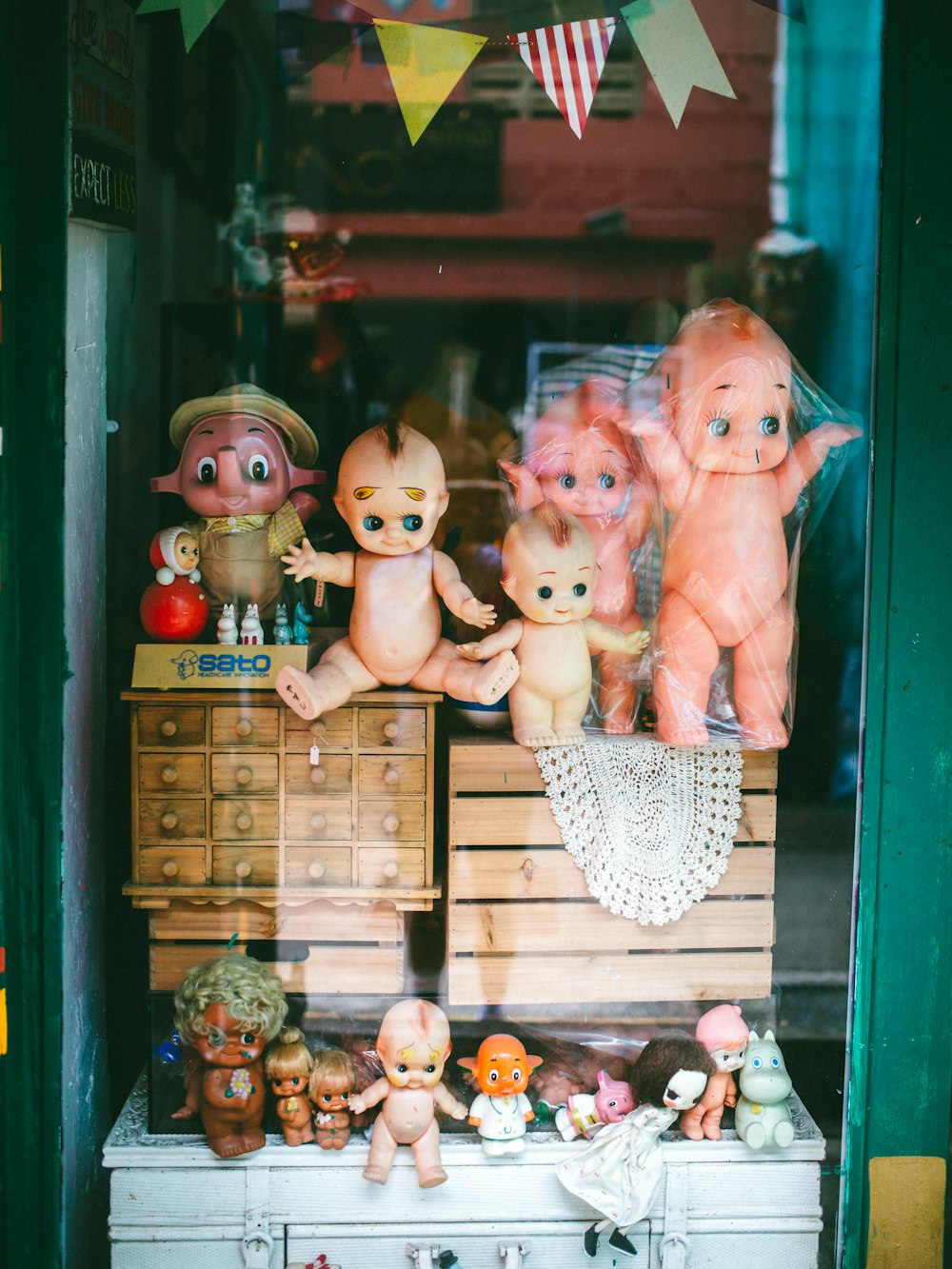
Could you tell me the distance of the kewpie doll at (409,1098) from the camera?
240cm

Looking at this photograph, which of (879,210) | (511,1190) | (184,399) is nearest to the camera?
(879,210)

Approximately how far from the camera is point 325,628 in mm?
2576

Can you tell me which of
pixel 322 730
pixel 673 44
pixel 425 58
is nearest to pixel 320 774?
pixel 322 730

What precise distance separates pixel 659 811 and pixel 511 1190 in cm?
89

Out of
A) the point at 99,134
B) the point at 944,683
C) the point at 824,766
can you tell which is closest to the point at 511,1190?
the point at 824,766

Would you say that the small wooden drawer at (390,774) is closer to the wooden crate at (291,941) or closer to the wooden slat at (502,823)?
the wooden slat at (502,823)

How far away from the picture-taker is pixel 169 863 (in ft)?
8.13

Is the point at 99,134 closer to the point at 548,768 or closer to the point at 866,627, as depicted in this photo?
the point at 548,768

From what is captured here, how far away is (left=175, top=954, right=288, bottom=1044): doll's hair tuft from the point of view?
93.6 inches

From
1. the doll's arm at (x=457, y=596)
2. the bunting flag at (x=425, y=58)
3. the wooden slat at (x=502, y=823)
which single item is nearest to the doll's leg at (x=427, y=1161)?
the wooden slat at (x=502, y=823)

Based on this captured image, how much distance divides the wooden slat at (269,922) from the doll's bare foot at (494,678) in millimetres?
543

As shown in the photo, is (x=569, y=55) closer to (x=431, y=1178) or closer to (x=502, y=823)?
(x=502, y=823)

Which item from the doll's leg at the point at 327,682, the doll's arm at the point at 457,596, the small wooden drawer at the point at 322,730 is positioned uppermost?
the doll's arm at the point at 457,596

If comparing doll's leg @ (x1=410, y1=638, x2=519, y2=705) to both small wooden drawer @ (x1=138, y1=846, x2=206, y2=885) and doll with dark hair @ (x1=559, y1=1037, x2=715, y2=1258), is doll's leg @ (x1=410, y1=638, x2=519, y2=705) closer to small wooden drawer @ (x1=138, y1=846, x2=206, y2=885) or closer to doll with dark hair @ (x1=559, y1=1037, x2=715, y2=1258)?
small wooden drawer @ (x1=138, y1=846, x2=206, y2=885)
